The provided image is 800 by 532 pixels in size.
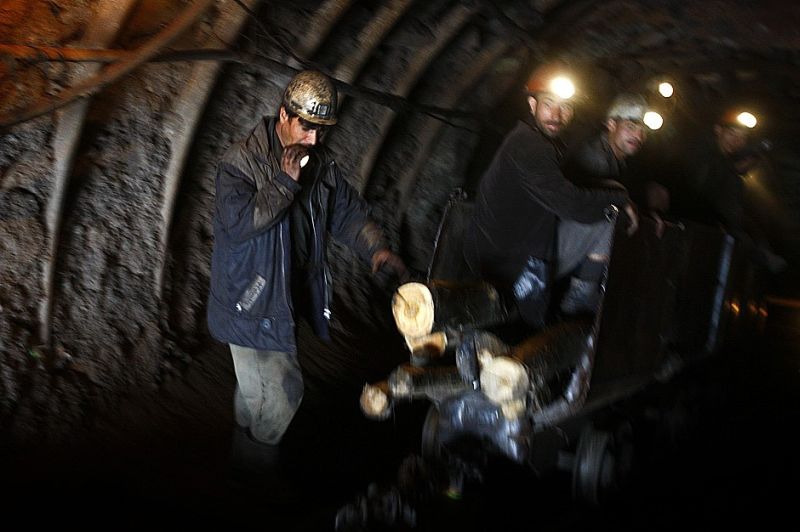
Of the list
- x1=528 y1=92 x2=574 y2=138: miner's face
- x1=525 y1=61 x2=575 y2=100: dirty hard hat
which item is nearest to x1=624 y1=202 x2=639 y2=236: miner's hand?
x1=528 y1=92 x2=574 y2=138: miner's face

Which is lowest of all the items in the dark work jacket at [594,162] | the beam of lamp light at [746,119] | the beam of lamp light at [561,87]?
the dark work jacket at [594,162]

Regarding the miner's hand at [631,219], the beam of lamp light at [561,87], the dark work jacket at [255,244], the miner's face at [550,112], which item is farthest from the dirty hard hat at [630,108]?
the dark work jacket at [255,244]

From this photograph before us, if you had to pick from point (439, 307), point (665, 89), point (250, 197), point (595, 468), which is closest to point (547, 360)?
point (439, 307)

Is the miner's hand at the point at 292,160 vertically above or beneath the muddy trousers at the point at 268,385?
above

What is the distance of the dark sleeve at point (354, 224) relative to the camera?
14.2 ft

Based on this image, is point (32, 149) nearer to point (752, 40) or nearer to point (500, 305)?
point (500, 305)

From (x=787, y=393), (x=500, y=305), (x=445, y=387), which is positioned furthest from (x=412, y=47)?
(x=787, y=393)

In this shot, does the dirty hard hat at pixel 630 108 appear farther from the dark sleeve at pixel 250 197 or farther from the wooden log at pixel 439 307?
the dark sleeve at pixel 250 197

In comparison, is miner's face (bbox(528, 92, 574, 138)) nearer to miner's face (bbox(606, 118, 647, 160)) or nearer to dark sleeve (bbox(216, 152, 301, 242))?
miner's face (bbox(606, 118, 647, 160))

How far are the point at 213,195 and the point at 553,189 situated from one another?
3.01 metres

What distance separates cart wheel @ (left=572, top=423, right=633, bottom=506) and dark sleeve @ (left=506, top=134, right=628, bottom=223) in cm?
142

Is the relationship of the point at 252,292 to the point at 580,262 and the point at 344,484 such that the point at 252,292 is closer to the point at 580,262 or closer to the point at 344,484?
the point at 344,484

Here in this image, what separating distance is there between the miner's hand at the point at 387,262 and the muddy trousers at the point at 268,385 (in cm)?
71

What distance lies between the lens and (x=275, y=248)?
12.6 feet
